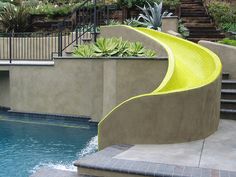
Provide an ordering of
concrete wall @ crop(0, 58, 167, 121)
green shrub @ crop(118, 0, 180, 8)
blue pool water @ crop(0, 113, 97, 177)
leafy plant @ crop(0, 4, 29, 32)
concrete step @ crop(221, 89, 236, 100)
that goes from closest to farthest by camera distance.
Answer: blue pool water @ crop(0, 113, 97, 177), concrete step @ crop(221, 89, 236, 100), concrete wall @ crop(0, 58, 167, 121), green shrub @ crop(118, 0, 180, 8), leafy plant @ crop(0, 4, 29, 32)

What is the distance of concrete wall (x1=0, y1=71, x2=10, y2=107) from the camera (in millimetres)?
11992

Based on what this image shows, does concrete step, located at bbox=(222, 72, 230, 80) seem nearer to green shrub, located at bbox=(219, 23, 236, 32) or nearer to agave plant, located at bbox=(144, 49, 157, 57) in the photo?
agave plant, located at bbox=(144, 49, 157, 57)

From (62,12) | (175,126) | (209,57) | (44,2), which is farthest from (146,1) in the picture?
(175,126)

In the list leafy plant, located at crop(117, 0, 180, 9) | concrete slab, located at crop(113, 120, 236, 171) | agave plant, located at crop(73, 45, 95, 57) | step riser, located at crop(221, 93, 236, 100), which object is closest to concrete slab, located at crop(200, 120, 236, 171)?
concrete slab, located at crop(113, 120, 236, 171)

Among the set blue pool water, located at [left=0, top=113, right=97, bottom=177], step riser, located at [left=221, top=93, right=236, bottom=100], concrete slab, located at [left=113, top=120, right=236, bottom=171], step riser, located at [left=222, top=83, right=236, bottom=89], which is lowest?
blue pool water, located at [left=0, top=113, right=97, bottom=177]

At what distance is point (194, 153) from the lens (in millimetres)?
5551

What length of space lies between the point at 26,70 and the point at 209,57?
5.13 meters

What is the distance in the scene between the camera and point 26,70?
1101 cm

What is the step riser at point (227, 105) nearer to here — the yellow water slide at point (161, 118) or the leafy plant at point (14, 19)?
the yellow water slide at point (161, 118)

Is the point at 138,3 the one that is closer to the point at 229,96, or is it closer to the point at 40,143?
the point at 229,96

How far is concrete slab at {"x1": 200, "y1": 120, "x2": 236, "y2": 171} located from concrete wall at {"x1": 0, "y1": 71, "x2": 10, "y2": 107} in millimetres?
7051

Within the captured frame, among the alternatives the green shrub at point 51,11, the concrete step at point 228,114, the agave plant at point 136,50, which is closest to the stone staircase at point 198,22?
the agave plant at point 136,50

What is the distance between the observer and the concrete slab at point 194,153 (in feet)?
16.8

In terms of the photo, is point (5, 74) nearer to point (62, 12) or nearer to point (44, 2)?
point (62, 12)
